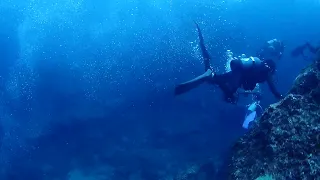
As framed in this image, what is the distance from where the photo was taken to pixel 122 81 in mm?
13961

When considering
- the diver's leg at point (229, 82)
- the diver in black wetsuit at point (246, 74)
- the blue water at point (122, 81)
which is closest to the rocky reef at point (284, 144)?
the diver in black wetsuit at point (246, 74)

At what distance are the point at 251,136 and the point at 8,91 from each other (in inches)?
605

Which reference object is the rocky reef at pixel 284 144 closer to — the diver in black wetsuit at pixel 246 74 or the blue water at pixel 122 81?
the diver in black wetsuit at pixel 246 74

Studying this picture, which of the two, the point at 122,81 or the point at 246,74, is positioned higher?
the point at 122,81

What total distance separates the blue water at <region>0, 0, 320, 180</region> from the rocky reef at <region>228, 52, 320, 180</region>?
5.52 m

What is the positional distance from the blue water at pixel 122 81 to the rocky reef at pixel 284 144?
5518 mm

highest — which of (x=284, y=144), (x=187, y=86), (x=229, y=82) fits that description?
(x=229, y=82)

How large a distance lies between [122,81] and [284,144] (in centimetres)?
1125

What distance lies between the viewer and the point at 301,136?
315cm

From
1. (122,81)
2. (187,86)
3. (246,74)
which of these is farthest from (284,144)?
(122,81)

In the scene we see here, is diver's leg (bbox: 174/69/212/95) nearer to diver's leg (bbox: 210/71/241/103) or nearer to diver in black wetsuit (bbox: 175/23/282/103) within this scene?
diver in black wetsuit (bbox: 175/23/282/103)

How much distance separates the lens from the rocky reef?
9.70 ft

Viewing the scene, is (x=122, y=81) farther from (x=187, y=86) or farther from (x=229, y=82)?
(x=187, y=86)

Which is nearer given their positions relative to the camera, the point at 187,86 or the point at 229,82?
the point at 187,86
